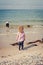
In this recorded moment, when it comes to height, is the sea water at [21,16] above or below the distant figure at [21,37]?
above

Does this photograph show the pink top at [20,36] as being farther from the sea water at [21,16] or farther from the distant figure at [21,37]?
the sea water at [21,16]

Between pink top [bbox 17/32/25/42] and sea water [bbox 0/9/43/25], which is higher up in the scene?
sea water [bbox 0/9/43/25]

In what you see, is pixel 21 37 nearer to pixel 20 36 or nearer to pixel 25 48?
pixel 20 36

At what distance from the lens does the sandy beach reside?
6.37 feet

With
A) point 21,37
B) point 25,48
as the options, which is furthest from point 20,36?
point 25,48

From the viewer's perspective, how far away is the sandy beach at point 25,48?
1.94 metres

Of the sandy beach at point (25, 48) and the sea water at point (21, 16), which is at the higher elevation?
the sea water at point (21, 16)

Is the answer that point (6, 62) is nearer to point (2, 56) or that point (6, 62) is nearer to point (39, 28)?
point (2, 56)

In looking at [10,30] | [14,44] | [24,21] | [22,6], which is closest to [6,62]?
[14,44]

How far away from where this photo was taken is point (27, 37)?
6.51 feet

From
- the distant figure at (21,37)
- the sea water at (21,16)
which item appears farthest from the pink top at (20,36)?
the sea water at (21,16)

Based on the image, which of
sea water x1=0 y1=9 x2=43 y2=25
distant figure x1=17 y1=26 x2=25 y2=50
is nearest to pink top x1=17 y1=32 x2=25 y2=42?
distant figure x1=17 y1=26 x2=25 y2=50

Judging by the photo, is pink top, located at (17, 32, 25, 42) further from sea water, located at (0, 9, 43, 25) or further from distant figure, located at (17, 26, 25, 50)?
sea water, located at (0, 9, 43, 25)

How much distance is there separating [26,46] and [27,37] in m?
0.10
